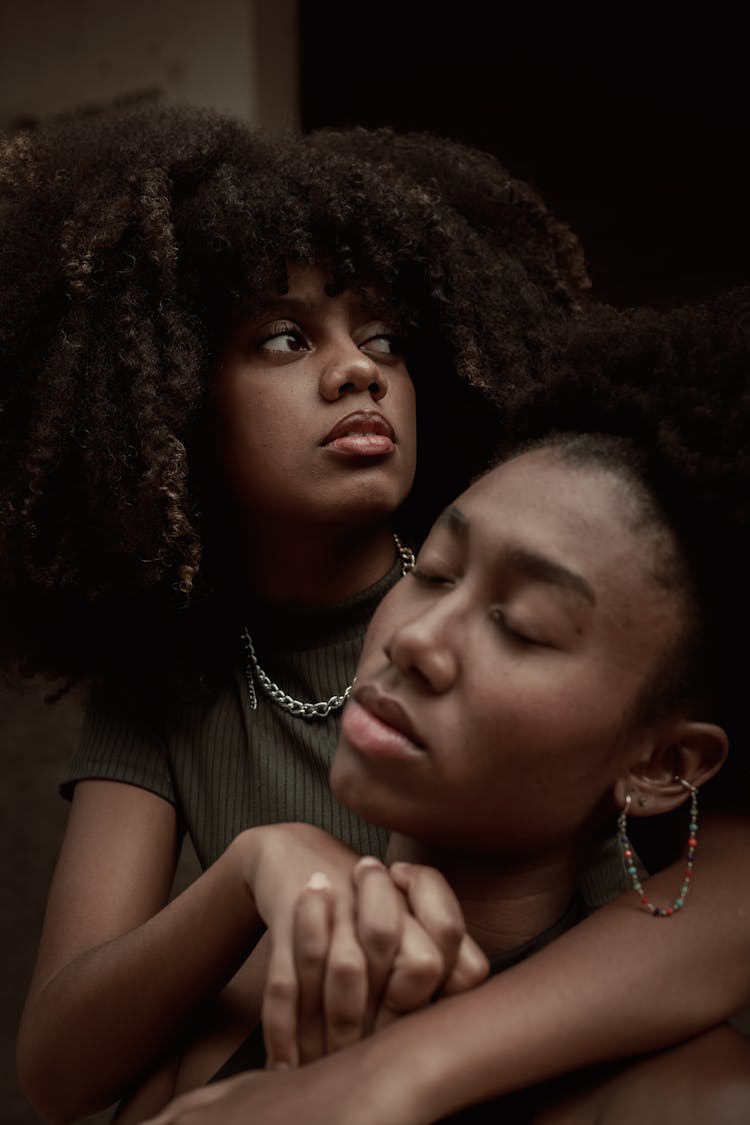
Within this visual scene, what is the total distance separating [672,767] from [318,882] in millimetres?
373

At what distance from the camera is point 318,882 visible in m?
1.14

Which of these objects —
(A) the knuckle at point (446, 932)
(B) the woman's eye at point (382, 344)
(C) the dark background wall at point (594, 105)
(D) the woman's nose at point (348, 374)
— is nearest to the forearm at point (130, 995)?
(A) the knuckle at point (446, 932)

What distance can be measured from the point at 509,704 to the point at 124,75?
280 centimetres

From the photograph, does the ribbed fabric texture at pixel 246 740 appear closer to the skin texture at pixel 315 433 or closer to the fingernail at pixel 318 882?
the skin texture at pixel 315 433

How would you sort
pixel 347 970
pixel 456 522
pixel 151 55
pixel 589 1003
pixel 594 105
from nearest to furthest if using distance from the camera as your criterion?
pixel 347 970 → pixel 589 1003 → pixel 456 522 → pixel 594 105 → pixel 151 55

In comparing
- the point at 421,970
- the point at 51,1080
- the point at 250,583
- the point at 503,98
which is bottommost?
the point at 51,1080

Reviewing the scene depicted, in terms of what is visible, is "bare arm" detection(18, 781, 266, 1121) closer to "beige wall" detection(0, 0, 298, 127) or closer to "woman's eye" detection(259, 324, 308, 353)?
"woman's eye" detection(259, 324, 308, 353)

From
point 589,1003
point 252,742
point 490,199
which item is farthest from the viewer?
point 490,199

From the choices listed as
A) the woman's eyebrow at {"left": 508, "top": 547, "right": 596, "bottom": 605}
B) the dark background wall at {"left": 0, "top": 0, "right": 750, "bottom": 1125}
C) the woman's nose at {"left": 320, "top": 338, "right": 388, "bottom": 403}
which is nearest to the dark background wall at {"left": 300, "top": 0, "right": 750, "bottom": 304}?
the dark background wall at {"left": 0, "top": 0, "right": 750, "bottom": 1125}

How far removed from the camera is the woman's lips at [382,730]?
1206mm

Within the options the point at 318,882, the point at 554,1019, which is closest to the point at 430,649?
the point at 318,882

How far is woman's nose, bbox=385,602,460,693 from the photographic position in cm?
120

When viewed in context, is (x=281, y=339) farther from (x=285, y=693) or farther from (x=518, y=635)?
(x=518, y=635)

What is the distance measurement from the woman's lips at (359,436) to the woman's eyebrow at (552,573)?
1.47 ft
